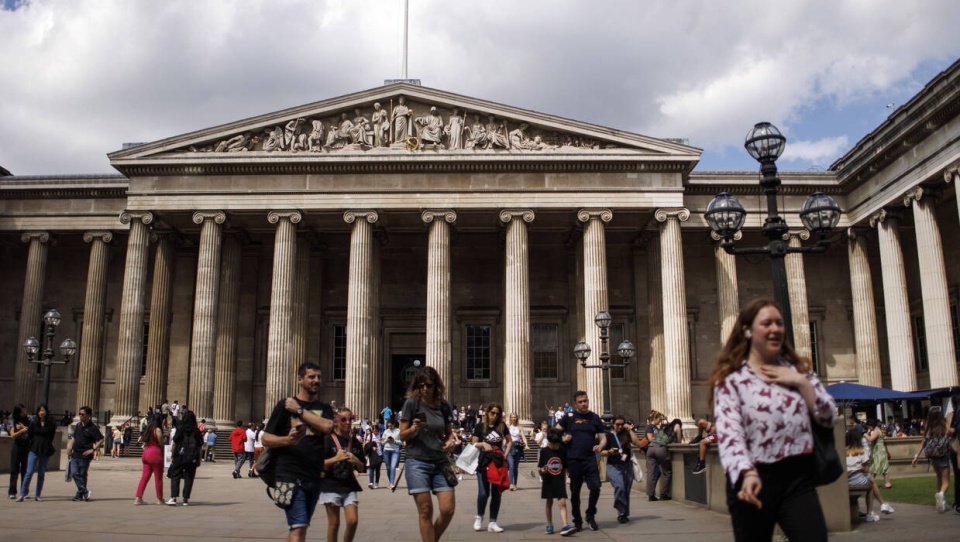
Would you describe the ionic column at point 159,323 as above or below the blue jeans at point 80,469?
above

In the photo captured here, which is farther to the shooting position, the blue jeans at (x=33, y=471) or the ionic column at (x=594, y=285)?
the ionic column at (x=594, y=285)

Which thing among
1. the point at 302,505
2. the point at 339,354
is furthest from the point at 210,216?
the point at 302,505

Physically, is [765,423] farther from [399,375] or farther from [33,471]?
[399,375]

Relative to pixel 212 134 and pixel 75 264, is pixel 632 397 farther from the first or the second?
pixel 75 264

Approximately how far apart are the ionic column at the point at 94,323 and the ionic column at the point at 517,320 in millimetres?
17589

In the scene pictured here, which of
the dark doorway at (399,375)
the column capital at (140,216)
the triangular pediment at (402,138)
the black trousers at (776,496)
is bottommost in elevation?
the black trousers at (776,496)

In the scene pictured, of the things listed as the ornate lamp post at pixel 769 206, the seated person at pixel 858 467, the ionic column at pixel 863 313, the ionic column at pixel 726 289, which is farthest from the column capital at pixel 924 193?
the seated person at pixel 858 467

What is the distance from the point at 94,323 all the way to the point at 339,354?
1108cm

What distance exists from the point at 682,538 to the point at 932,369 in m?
23.8

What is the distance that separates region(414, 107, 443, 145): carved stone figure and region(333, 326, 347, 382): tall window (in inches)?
443

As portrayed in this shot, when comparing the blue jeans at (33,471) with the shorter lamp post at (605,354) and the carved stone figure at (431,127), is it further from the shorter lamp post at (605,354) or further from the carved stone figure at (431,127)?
the carved stone figure at (431,127)

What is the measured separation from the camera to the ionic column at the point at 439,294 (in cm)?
3469

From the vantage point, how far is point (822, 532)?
4.59 m

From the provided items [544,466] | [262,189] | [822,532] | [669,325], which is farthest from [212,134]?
[822,532]
